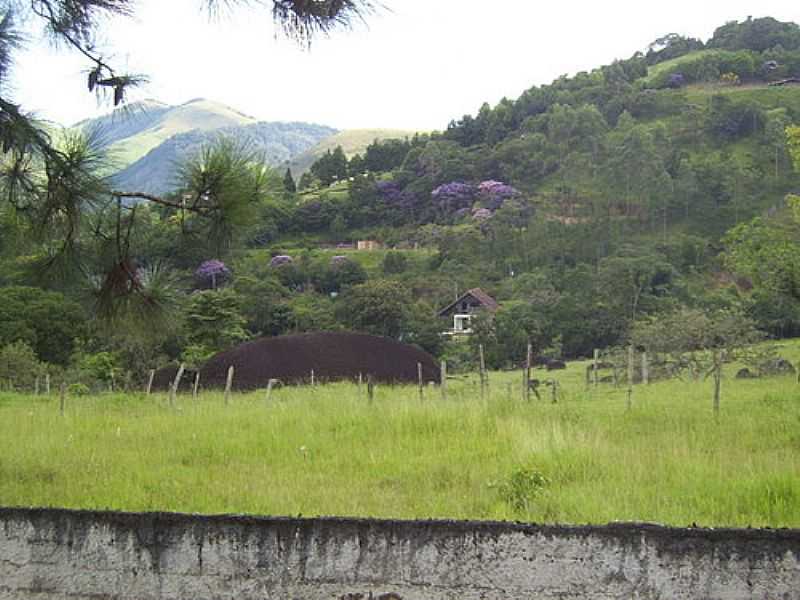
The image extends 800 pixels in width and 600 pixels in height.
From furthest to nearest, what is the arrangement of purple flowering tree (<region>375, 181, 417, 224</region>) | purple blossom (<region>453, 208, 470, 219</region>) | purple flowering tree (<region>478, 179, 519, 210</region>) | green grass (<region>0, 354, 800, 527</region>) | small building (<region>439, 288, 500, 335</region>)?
1. purple flowering tree (<region>375, 181, 417, 224</region>)
2. purple blossom (<region>453, 208, 470, 219</region>)
3. purple flowering tree (<region>478, 179, 519, 210</region>)
4. small building (<region>439, 288, 500, 335</region>)
5. green grass (<region>0, 354, 800, 527</region>)

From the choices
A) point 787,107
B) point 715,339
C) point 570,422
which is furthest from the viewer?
point 787,107

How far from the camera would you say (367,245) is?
186 ft

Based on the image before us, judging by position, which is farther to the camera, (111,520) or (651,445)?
(651,445)

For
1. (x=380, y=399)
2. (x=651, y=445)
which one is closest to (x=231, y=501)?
(x=651, y=445)

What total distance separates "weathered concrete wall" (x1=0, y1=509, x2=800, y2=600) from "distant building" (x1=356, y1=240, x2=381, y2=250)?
52.4m

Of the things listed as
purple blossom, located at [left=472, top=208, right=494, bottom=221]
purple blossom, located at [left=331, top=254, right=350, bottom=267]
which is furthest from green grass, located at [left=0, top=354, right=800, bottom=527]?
purple blossom, located at [left=472, top=208, right=494, bottom=221]

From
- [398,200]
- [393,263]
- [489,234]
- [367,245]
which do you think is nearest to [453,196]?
[398,200]

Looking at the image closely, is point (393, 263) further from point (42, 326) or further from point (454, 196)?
point (42, 326)

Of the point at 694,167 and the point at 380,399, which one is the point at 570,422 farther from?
the point at 694,167

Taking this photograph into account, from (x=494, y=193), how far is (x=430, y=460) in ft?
177

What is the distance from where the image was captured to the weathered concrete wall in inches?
117

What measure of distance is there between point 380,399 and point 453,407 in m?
1.72

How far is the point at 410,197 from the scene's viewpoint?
62.8 metres

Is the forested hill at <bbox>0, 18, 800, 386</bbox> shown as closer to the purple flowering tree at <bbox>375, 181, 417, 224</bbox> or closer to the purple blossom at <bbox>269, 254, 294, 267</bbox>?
the purple flowering tree at <bbox>375, 181, 417, 224</bbox>
